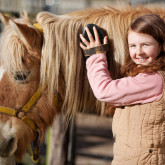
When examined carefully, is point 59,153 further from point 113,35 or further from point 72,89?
point 113,35

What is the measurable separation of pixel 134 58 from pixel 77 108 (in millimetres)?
625

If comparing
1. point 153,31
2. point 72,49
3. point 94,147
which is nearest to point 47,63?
point 72,49

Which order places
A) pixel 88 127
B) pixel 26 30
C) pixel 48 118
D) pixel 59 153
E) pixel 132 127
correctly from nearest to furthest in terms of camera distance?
pixel 132 127 → pixel 26 30 → pixel 48 118 → pixel 59 153 → pixel 88 127

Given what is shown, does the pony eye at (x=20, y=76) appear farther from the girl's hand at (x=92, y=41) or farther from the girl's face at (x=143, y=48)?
the girl's face at (x=143, y=48)

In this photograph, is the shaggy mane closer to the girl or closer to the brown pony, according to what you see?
the brown pony

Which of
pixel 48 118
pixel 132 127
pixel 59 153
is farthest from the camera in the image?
pixel 59 153

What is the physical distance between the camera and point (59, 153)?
3150mm

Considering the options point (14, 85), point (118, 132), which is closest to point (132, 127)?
point (118, 132)

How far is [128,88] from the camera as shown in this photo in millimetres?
1400

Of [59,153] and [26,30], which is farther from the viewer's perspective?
[59,153]

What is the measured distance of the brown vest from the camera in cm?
137

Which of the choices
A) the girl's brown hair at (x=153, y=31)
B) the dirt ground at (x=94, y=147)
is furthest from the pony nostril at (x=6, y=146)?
the dirt ground at (x=94, y=147)

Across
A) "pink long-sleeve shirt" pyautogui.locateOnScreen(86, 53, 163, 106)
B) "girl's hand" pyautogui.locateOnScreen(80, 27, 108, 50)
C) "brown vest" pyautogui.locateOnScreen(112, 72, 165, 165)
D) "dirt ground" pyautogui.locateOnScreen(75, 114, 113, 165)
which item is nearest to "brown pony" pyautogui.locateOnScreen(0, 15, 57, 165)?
"girl's hand" pyautogui.locateOnScreen(80, 27, 108, 50)

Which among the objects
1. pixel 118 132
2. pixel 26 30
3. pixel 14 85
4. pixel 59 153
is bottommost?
pixel 59 153
